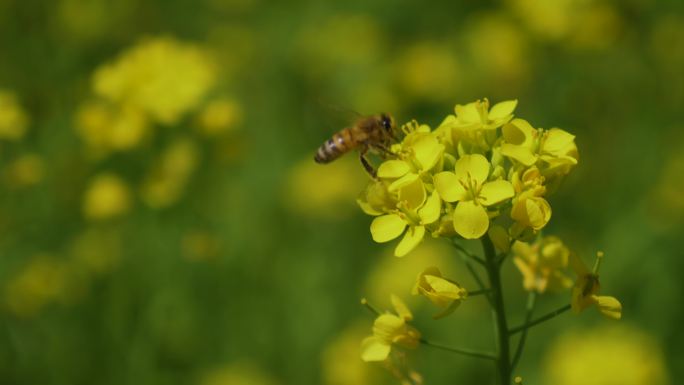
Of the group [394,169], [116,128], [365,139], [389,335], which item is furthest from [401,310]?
[116,128]

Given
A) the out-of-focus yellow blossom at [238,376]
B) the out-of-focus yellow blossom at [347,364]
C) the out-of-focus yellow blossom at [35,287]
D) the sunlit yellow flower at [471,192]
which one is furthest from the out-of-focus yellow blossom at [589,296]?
the out-of-focus yellow blossom at [35,287]

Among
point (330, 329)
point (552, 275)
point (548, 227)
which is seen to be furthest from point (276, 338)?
point (552, 275)

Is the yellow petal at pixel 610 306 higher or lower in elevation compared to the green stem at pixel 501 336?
higher

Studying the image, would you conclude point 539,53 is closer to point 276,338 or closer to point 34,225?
point 276,338

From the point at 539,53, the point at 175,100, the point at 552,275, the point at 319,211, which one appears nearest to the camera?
the point at 552,275

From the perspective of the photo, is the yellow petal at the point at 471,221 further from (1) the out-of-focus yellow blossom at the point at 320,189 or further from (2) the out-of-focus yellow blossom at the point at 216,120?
(1) the out-of-focus yellow blossom at the point at 320,189

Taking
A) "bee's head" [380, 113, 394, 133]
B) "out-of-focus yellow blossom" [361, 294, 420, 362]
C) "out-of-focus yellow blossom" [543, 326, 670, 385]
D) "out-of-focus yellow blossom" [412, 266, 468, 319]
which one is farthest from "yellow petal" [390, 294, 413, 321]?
"out-of-focus yellow blossom" [543, 326, 670, 385]
